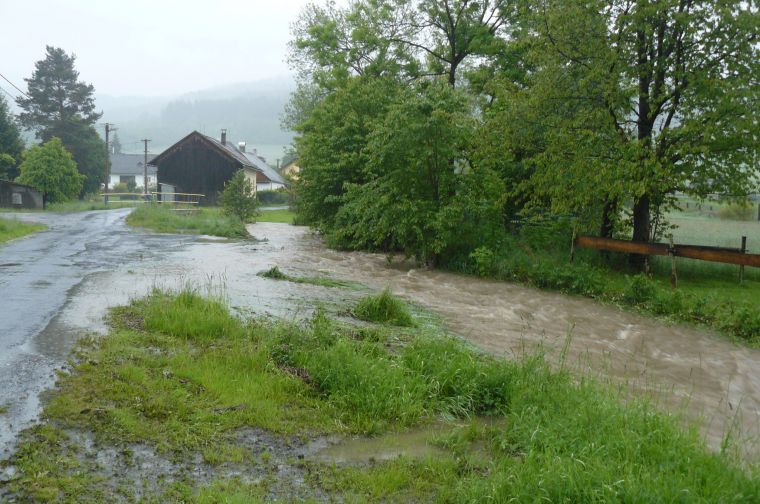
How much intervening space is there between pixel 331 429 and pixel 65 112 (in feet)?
248

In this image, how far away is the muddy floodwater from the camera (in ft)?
23.5

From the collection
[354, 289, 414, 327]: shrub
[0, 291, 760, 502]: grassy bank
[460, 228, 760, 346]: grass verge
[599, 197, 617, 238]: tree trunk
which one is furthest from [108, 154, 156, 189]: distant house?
[0, 291, 760, 502]: grassy bank

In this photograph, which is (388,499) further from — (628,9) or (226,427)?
(628,9)

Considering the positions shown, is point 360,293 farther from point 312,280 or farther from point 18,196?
point 18,196

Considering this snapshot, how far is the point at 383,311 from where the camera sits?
10.9m

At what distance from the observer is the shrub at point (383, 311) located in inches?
420

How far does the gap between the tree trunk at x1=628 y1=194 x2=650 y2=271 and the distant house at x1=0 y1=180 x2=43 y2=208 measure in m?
46.1

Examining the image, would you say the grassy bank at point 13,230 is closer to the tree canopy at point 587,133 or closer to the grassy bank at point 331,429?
the tree canopy at point 587,133

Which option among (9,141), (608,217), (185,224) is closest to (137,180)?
(9,141)

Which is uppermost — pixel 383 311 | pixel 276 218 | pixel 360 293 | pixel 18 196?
pixel 18 196

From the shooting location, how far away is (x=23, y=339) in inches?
320

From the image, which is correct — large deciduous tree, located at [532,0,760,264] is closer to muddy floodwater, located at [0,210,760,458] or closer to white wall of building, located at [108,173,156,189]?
muddy floodwater, located at [0,210,760,458]

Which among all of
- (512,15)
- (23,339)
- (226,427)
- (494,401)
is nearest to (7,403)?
(226,427)

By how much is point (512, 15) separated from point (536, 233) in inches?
482
